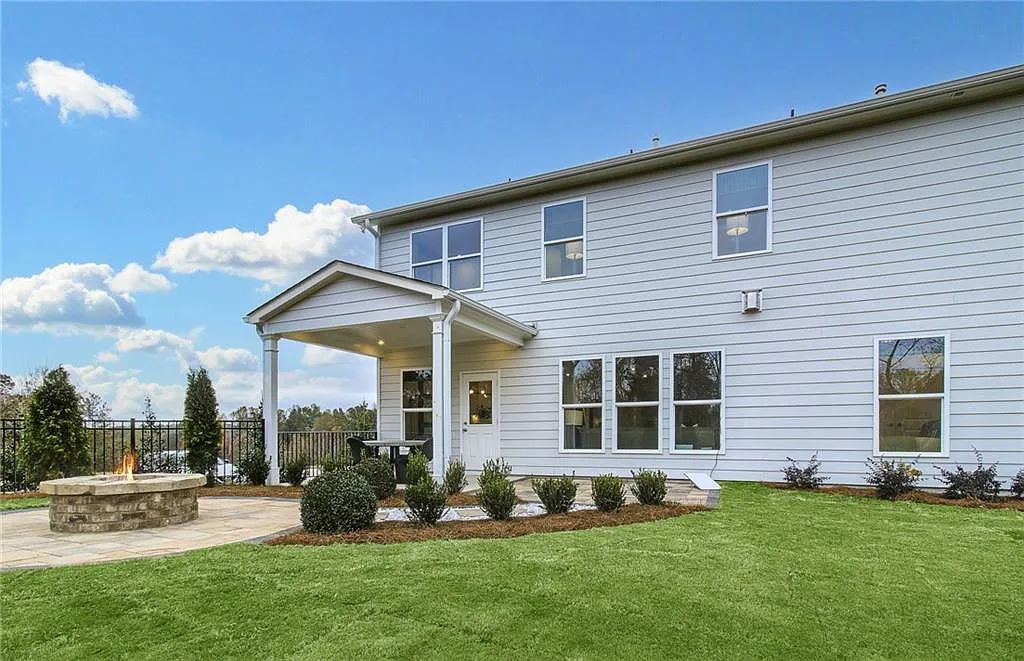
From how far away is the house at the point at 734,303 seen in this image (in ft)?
25.1

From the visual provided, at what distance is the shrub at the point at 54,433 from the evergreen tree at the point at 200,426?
149 centimetres

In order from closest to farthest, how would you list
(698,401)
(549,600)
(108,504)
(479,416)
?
(549,600) < (108,504) < (698,401) < (479,416)

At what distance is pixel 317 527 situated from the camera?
17.9 feet

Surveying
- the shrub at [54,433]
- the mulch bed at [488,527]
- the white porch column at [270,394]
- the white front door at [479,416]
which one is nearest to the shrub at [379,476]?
the mulch bed at [488,527]

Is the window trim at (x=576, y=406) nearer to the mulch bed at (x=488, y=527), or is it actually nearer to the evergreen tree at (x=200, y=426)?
the mulch bed at (x=488, y=527)

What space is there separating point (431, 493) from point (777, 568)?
316 centimetres

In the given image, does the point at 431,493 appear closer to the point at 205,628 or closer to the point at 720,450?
the point at 205,628

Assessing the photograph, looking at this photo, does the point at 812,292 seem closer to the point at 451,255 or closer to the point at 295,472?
the point at 451,255

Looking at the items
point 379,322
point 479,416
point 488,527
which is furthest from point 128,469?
point 479,416

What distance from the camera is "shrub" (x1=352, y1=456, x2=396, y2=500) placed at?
7637 mm

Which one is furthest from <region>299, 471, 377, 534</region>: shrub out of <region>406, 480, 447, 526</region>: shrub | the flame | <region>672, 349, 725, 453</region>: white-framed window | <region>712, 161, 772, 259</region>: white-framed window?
<region>712, 161, 772, 259</region>: white-framed window

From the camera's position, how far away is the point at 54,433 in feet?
29.8

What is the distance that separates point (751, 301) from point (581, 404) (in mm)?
3299

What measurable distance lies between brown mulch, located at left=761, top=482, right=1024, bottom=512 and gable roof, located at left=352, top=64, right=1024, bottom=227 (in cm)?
515
